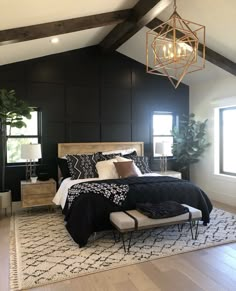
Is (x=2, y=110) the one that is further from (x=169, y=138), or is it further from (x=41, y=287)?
(x=169, y=138)

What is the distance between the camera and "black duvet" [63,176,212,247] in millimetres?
3309

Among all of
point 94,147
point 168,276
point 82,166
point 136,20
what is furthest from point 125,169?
point 136,20

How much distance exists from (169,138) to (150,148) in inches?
24.8

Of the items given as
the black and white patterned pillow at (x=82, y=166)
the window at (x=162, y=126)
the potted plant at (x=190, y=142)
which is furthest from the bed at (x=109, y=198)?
the window at (x=162, y=126)

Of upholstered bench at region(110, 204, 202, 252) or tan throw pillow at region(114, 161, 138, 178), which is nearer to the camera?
upholstered bench at region(110, 204, 202, 252)

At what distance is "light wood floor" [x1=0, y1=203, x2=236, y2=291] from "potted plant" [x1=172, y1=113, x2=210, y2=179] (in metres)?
2.98

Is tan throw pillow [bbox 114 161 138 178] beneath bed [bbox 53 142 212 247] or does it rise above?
above

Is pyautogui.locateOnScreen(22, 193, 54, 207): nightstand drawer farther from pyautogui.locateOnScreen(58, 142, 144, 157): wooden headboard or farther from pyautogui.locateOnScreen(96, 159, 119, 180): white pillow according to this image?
pyautogui.locateOnScreen(96, 159, 119, 180): white pillow

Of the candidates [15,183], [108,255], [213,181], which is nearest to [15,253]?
[108,255]

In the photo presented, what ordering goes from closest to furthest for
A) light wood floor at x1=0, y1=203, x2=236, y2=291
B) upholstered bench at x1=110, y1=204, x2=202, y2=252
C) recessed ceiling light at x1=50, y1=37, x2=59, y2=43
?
1. light wood floor at x1=0, y1=203, x2=236, y2=291
2. upholstered bench at x1=110, y1=204, x2=202, y2=252
3. recessed ceiling light at x1=50, y1=37, x2=59, y2=43

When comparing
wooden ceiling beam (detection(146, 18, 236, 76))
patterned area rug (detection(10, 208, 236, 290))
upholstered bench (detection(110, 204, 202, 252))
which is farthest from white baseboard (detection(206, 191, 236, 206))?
wooden ceiling beam (detection(146, 18, 236, 76))

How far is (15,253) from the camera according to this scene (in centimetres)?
311

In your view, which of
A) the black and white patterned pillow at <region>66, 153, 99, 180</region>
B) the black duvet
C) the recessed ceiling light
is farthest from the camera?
the black and white patterned pillow at <region>66, 153, 99, 180</region>

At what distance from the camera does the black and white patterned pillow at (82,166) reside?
4.55 m
